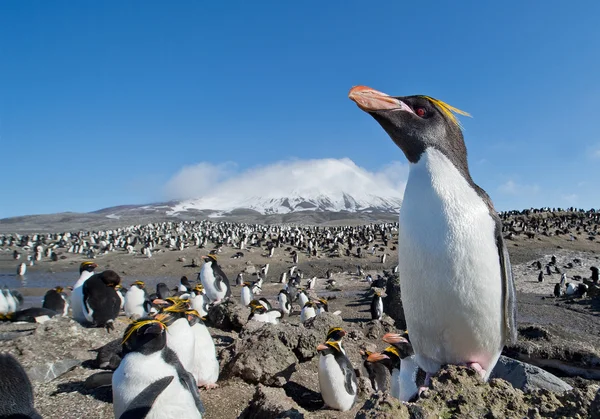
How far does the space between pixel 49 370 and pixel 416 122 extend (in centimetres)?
597

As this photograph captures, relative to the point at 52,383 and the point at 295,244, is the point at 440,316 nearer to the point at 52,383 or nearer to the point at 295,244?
the point at 52,383

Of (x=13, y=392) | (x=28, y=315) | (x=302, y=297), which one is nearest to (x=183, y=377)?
(x=13, y=392)

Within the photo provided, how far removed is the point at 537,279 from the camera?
2255 centimetres

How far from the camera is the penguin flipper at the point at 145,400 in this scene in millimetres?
3594

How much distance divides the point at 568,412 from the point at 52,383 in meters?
6.12

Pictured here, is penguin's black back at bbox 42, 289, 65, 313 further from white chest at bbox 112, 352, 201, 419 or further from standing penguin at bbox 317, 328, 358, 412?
white chest at bbox 112, 352, 201, 419

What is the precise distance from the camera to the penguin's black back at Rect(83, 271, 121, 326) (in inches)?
329

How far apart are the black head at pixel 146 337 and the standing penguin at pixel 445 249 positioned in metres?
2.65

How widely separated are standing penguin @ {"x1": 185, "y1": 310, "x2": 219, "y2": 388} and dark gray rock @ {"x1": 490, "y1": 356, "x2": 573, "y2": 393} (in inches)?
166

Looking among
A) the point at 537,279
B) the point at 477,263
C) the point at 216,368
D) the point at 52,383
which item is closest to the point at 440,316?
the point at 477,263

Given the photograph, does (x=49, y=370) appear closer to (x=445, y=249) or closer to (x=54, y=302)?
(x=445, y=249)

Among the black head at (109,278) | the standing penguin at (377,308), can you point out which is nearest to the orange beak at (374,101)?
the black head at (109,278)

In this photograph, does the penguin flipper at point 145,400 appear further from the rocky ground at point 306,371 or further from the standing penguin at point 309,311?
the standing penguin at point 309,311

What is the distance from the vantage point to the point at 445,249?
2170 mm
